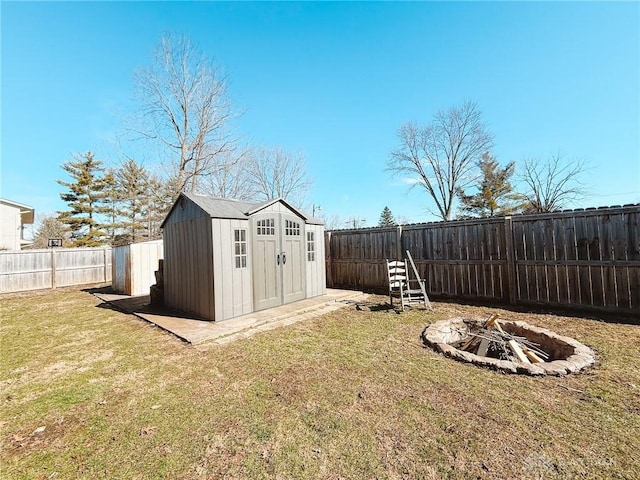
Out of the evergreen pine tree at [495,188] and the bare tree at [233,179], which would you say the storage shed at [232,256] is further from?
the evergreen pine tree at [495,188]

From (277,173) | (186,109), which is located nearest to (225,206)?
(186,109)

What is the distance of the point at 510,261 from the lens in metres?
5.93

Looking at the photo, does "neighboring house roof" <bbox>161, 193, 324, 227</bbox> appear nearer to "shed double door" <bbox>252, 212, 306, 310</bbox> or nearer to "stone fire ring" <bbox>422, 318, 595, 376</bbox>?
"shed double door" <bbox>252, 212, 306, 310</bbox>

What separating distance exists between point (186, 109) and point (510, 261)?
1550 cm

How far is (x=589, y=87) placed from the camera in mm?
9039

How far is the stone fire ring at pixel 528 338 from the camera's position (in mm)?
2922

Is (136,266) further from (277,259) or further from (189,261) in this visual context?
(277,259)

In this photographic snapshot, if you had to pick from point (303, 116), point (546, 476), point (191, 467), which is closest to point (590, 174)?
point (303, 116)

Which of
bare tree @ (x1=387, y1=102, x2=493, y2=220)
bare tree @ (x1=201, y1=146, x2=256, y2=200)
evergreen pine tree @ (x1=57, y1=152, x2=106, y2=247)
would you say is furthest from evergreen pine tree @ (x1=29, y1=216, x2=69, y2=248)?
bare tree @ (x1=387, y1=102, x2=493, y2=220)

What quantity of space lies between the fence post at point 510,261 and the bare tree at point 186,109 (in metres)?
13.9

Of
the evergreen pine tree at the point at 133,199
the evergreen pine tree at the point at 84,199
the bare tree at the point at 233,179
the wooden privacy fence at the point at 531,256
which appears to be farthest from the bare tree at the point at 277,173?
the wooden privacy fence at the point at 531,256

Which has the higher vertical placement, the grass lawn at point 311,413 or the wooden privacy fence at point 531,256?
the wooden privacy fence at point 531,256

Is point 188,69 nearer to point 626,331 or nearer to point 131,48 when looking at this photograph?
point 131,48

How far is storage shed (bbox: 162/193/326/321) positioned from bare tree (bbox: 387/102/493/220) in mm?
16631
